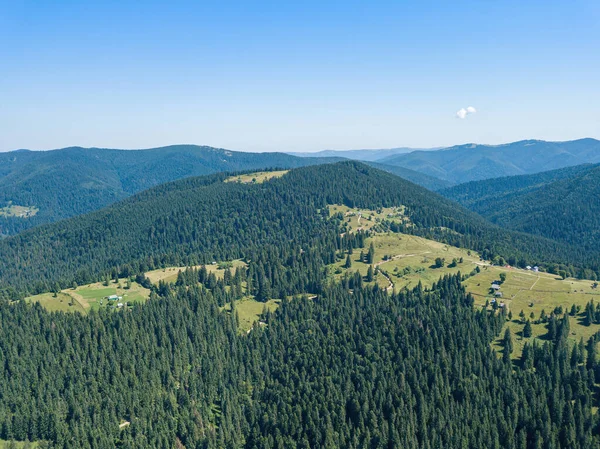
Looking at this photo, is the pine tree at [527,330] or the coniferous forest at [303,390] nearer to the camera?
the coniferous forest at [303,390]

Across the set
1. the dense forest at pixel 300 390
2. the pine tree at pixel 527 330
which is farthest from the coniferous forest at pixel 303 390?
the pine tree at pixel 527 330

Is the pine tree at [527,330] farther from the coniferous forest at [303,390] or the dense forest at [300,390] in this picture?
the coniferous forest at [303,390]

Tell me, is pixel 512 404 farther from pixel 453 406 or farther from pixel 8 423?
pixel 8 423

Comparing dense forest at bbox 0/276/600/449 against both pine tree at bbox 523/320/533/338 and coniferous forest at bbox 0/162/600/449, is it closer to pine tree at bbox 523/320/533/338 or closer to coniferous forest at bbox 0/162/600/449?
coniferous forest at bbox 0/162/600/449

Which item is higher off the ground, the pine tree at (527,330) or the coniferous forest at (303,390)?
the pine tree at (527,330)

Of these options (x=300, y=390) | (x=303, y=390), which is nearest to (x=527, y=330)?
(x=303, y=390)

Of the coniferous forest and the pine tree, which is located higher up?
the pine tree

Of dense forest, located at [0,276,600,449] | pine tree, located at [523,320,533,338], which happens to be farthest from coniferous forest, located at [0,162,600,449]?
pine tree, located at [523,320,533,338]

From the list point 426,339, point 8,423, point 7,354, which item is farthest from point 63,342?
point 426,339
